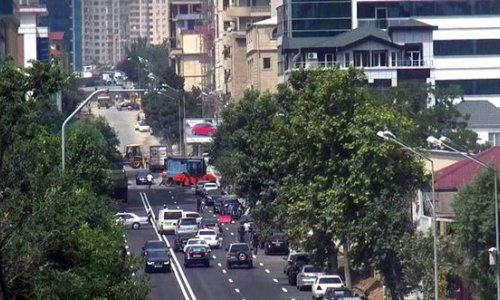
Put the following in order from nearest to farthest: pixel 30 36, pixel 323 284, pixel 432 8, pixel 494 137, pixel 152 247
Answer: pixel 323 284 < pixel 152 247 < pixel 494 137 < pixel 432 8 < pixel 30 36

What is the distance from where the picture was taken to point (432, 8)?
415 ft

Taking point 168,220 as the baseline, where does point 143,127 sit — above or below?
above

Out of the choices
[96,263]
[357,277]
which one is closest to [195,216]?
[357,277]

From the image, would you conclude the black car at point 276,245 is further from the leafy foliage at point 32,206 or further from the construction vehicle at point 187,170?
the leafy foliage at point 32,206

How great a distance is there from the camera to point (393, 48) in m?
123

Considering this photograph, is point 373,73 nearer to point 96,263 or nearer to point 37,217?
point 96,263

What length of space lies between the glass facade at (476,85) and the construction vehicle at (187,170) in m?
17.3

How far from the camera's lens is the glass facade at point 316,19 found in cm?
12888

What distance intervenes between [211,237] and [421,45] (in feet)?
123

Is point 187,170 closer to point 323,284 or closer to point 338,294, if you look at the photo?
point 323,284

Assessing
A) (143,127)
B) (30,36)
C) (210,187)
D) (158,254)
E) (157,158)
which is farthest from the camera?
(143,127)

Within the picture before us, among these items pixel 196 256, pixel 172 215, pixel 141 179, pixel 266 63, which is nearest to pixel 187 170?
pixel 141 179

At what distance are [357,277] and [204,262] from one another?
8753mm

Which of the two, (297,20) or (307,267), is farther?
(297,20)
